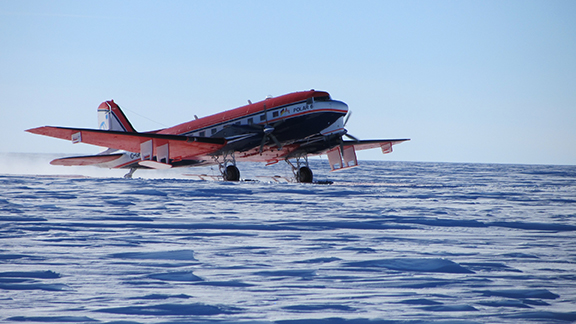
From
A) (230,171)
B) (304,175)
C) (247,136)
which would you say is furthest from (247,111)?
(304,175)

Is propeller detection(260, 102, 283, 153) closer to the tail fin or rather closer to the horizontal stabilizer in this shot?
the horizontal stabilizer

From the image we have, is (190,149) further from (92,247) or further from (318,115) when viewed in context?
(92,247)

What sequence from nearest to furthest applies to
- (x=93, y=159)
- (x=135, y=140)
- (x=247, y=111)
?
(x=247, y=111) < (x=135, y=140) < (x=93, y=159)

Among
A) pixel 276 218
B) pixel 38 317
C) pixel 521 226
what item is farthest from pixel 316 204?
pixel 38 317

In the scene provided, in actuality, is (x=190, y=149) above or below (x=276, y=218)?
above

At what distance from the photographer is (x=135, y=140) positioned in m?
27.4

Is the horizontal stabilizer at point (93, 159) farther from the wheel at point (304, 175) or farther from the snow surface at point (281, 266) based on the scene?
the snow surface at point (281, 266)

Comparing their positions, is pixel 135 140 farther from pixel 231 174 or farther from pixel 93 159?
pixel 93 159

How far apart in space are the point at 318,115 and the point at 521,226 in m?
15.4

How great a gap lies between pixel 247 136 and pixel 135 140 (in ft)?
20.2

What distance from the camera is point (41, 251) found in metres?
7.84

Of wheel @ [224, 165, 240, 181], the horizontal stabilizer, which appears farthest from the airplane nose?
the horizontal stabilizer

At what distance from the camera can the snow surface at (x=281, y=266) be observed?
5121mm

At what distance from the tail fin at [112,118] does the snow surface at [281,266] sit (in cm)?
2266
